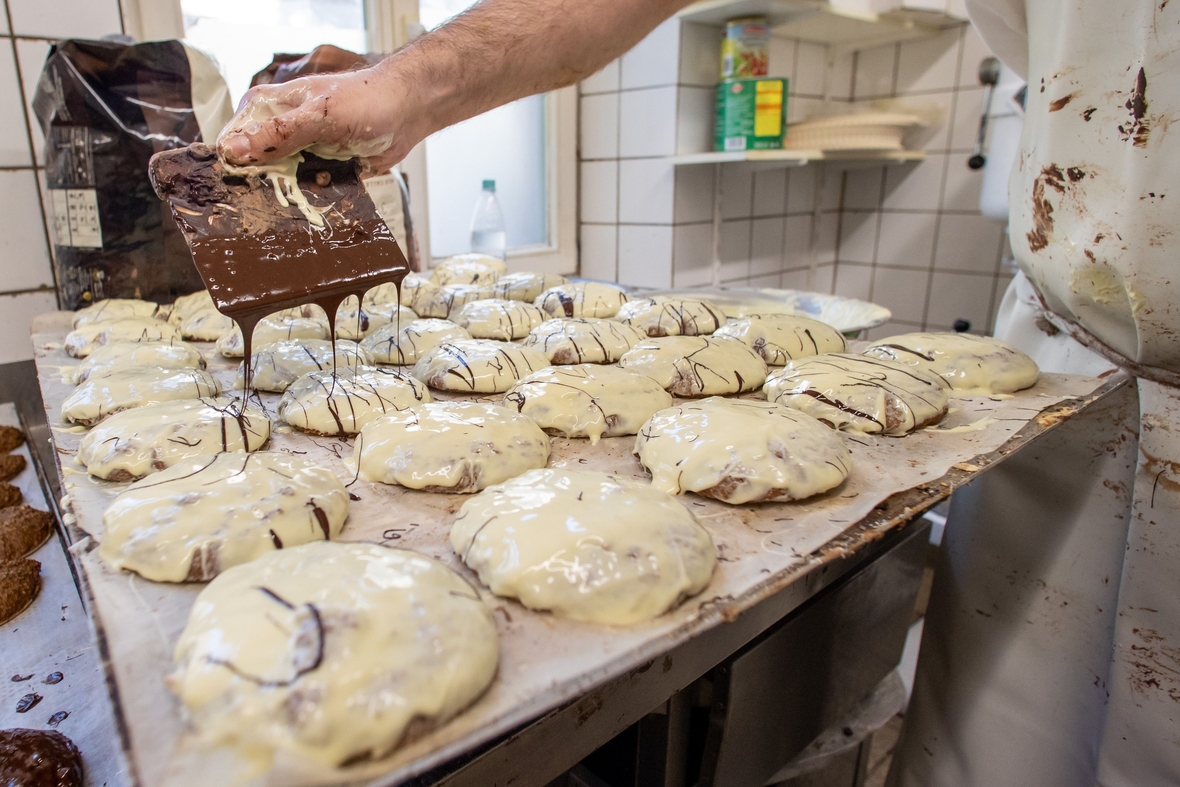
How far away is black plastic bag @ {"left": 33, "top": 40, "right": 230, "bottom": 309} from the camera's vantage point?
66.7 inches

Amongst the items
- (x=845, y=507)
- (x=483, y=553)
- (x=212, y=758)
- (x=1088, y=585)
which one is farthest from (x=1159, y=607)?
(x=212, y=758)

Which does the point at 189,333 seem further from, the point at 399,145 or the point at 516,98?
the point at 516,98

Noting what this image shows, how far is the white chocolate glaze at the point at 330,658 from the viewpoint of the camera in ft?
1.75

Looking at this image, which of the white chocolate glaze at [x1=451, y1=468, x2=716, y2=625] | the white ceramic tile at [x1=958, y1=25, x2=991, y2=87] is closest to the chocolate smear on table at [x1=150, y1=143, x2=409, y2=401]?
the white chocolate glaze at [x1=451, y1=468, x2=716, y2=625]

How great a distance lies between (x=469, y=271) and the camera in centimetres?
231

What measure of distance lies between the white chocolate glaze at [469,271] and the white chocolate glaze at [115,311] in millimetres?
797

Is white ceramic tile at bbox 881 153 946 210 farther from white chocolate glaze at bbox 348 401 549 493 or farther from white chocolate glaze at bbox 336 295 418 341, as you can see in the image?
white chocolate glaze at bbox 348 401 549 493

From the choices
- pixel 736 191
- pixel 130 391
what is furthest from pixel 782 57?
pixel 130 391

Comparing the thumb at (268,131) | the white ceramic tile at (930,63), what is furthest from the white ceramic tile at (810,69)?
the thumb at (268,131)

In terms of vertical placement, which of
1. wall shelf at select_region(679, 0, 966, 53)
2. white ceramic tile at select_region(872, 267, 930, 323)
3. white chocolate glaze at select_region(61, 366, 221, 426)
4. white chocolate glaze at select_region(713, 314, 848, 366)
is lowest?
white ceramic tile at select_region(872, 267, 930, 323)

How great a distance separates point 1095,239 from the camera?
Result: 110cm

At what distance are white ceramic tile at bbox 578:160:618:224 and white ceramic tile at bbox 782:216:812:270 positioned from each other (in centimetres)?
86

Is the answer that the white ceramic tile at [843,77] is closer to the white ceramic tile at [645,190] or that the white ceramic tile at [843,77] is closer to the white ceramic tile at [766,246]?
the white ceramic tile at [766,246]

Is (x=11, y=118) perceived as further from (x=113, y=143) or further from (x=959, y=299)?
(x=959, y=299)
